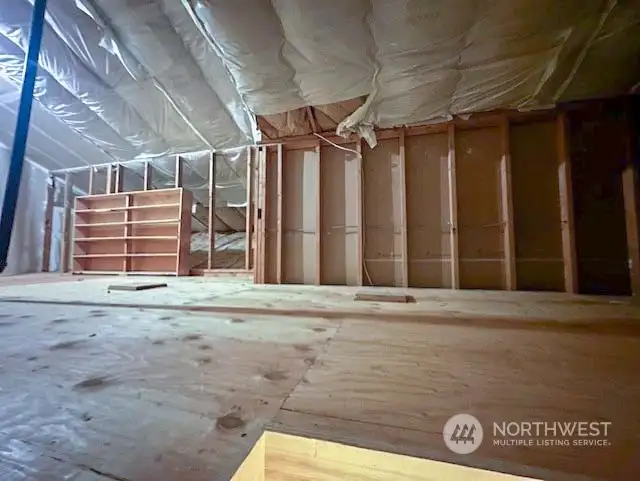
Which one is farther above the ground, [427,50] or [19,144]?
[427,50]

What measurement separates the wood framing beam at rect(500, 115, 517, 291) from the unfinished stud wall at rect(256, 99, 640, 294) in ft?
0.04

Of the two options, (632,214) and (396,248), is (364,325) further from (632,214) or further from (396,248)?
(632,214)

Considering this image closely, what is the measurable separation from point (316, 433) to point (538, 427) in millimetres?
438

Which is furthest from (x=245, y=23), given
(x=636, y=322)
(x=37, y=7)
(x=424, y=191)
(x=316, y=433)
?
(x=636, y=322)

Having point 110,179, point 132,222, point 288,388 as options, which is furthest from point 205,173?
point 288,388

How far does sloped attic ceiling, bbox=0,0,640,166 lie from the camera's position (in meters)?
2.10

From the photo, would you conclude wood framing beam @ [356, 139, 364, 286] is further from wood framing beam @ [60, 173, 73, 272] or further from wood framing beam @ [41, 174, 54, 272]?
wood framing beam @ [41, 174, 54, 272]

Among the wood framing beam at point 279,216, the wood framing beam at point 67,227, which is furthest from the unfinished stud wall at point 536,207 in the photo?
the wood framing beam at point 67,227

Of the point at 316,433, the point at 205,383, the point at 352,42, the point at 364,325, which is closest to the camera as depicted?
the point at 316,433

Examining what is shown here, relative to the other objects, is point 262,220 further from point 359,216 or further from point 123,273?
point 123,273

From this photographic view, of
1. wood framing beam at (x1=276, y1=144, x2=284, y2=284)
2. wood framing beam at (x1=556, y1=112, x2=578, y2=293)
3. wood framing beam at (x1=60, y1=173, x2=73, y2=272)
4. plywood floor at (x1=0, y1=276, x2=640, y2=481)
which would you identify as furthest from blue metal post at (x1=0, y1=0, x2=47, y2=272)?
wood framing beam at (x1=60, y1=173, x2=73, y2=272)

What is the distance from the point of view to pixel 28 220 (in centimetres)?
590

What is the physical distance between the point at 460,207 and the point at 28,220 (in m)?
7.74

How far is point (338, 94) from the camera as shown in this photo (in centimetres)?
287
